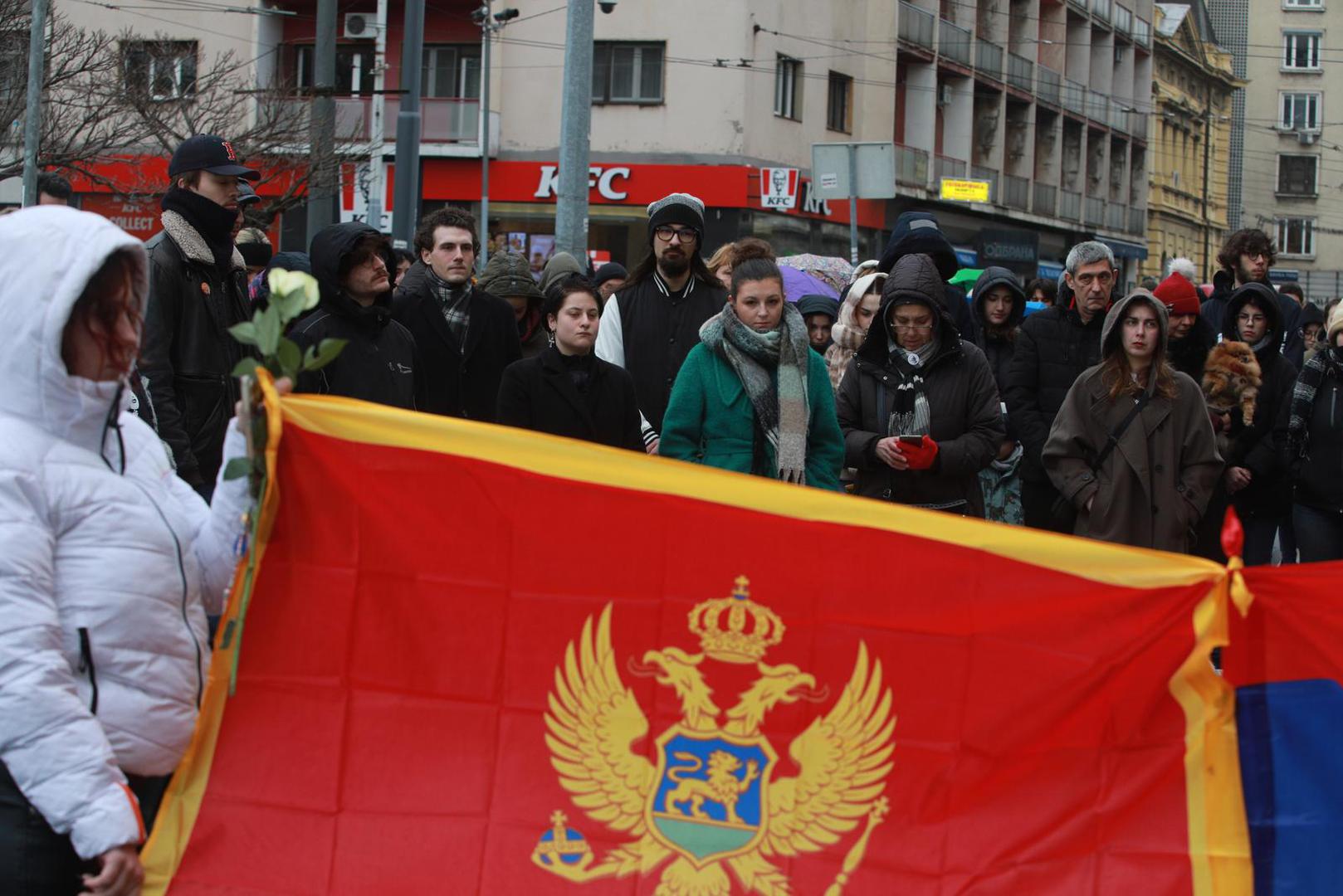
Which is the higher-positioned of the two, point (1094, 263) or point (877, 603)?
point (1094, 263)

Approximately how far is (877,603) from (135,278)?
5.25 feet

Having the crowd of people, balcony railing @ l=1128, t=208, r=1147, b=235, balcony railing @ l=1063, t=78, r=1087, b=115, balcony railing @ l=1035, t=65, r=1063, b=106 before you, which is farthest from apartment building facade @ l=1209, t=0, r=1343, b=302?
the crowd of people

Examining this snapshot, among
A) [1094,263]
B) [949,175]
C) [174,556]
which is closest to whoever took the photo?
[174,556]

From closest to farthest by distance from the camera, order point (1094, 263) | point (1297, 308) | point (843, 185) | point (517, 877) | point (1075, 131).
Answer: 1. point (517, 877)
2. point (1094, 263)
3. point (1297, 308)
4. point (843, 185)
5. point (1075, 131)

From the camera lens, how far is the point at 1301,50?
81000mm

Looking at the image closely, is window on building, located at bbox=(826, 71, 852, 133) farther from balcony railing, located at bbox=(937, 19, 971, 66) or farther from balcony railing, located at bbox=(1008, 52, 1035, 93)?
balcony railing, located at bbox=(1008, 52, 1035, 93)

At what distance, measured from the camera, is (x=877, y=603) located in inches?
140

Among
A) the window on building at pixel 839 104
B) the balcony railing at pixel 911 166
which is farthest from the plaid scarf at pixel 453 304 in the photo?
the balcony railing at pixel 911 166

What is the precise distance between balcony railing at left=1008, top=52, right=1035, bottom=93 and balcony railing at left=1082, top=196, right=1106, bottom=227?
22.0ft

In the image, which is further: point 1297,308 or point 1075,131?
point 1075,131

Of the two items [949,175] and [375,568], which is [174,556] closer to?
[375,568]

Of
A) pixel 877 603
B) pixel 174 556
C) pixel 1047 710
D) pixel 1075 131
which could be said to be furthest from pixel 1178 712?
pixel 1075 131

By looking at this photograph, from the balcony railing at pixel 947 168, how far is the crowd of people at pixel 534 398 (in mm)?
32832

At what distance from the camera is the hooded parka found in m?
6.92
